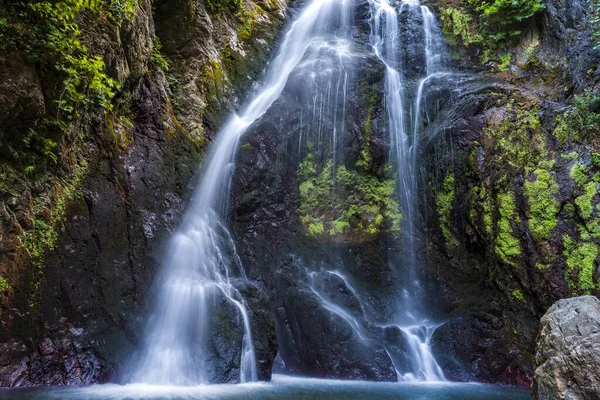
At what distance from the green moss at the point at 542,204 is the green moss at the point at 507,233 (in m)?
0.38

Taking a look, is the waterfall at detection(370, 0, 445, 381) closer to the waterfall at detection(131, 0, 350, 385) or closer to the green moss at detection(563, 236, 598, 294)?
the green moss at detection(563, 236, 598, 294)

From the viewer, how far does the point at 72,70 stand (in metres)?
6.50

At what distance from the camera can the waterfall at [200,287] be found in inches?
277

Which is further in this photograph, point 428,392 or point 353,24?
point 353,24

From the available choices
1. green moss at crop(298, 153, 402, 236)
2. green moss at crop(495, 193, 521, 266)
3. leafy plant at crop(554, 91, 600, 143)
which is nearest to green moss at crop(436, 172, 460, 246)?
green moss at crop(298, 153, 402, 236)

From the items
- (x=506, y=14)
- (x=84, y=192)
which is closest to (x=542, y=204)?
(x=506, y=14)

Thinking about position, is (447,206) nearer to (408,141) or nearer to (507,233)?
(507,233)

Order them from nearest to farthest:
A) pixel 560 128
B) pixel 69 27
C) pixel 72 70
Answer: pixel 69 27 → pixel 72 70 → pixel 560 128

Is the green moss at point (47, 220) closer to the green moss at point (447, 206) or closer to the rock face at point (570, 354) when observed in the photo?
the rock face at point (570, 354)

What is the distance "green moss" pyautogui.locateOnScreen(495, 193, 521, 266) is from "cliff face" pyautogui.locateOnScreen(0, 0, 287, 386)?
6013 millimetres

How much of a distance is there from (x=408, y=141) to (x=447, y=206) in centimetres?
220

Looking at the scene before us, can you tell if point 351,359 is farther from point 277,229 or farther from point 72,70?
point 72,70

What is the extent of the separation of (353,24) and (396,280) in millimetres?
10745

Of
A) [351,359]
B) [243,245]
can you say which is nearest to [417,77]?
[243,245]
